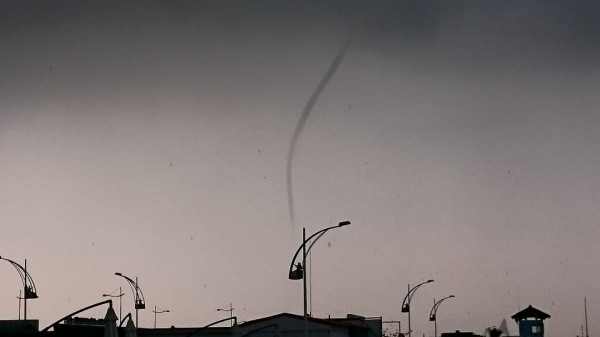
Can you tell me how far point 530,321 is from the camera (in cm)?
12394

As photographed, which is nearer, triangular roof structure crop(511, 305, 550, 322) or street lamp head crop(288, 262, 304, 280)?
street lamp head crop(288, 262, 304, 280)

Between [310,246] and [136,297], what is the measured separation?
49.0 m

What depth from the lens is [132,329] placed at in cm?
6656

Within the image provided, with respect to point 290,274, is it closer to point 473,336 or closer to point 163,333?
point 163,333

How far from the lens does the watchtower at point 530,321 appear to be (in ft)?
404

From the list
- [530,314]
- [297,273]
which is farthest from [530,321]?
[297,273]

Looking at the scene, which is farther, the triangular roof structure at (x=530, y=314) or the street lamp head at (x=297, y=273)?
the triangular roof structure at (x=530, y=314)

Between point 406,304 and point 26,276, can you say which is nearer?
point 26,276

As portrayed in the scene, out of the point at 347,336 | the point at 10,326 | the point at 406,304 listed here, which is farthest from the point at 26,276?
the point at 406,304

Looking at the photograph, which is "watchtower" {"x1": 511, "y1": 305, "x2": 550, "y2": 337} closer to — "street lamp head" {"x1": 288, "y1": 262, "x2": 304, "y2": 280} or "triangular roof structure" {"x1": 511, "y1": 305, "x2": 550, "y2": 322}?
"triangular roof structure" {"x1": 511, "y1": 305, "x2": 550, "y2": 322}

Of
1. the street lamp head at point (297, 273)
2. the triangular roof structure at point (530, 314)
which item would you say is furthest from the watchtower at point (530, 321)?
the street lamp head at point (297, 273)

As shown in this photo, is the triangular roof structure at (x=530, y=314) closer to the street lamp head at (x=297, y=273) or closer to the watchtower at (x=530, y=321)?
the watchtower at (x=530, y=321)

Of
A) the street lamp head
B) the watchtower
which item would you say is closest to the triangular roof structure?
the watchtower

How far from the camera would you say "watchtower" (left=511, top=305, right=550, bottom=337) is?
123m
